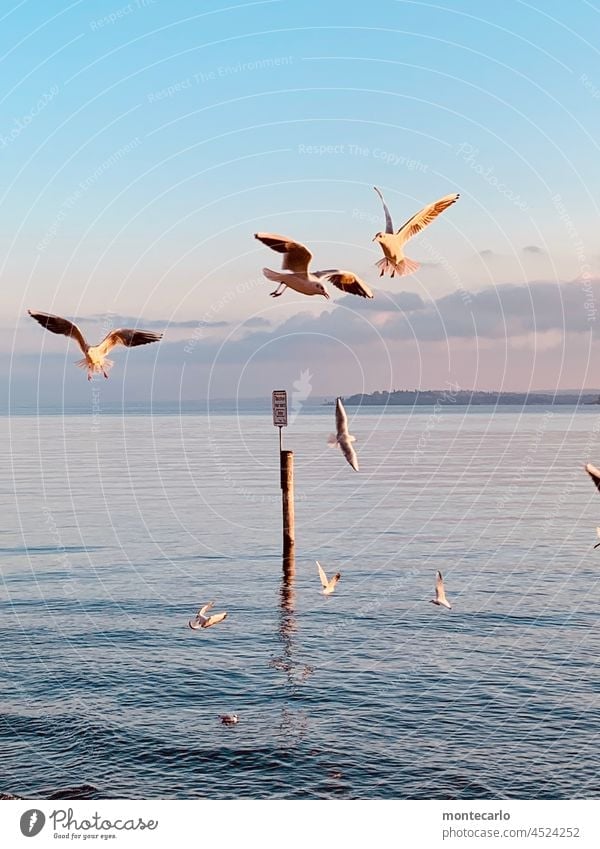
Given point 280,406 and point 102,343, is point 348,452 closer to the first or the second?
point 102,343

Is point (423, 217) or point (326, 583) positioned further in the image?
point (326, 583)

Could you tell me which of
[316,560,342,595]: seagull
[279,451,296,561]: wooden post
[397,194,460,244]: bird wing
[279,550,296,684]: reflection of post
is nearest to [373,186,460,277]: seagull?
[397,194,460,244]: bird wing

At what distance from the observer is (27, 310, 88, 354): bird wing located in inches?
734

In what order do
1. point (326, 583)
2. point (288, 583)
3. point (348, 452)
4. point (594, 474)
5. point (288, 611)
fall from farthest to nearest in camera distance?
point (288, 583) → point (288, 611) → point (326, 583) → point (594, 474) → point (348, 452)

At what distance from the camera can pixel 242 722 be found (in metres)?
32.3

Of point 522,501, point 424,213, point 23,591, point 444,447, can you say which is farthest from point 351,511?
point 444,447

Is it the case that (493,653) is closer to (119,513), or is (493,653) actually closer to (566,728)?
(566,728)

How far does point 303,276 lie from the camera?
718 inches

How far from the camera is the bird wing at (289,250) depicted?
1705cm

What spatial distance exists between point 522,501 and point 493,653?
179 ft

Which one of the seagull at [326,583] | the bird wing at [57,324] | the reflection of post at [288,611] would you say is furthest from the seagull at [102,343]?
the reflection of post at [288,611]

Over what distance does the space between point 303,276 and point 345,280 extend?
79cm

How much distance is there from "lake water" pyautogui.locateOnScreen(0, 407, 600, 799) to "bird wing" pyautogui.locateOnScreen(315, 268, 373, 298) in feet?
49.8

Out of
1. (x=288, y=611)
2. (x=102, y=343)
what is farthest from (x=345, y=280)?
(x=288, y=611)
